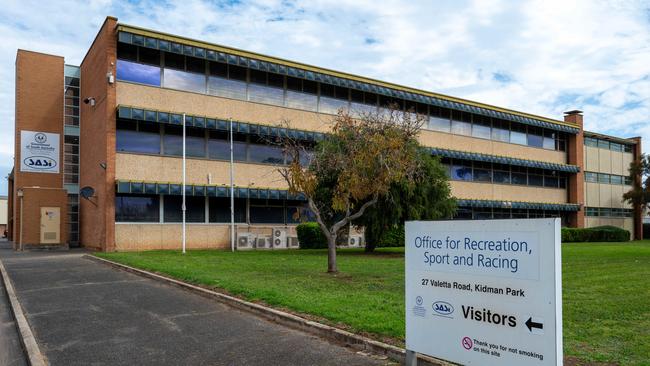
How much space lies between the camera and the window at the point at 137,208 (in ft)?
93.0

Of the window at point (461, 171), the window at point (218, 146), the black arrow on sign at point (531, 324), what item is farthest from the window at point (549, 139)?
the black arrow on sign at point (531, 324)

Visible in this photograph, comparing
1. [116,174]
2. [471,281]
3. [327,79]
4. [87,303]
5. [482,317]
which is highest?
[327,79]

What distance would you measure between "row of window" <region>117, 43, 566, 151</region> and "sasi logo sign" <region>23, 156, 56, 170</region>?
473 inches

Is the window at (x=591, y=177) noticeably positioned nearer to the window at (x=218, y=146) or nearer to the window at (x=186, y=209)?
the window at (x=218, y=146)

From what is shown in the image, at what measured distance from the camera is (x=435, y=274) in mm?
5551

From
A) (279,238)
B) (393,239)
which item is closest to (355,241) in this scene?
(393,239)

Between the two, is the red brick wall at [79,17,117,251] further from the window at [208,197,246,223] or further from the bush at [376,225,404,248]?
the bush at [376,225,404,248]

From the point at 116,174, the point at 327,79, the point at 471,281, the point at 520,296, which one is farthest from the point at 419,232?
the point at 327,79

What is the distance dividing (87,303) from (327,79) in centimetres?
2596

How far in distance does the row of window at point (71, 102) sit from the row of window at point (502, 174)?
Answer: 2710 centimetres

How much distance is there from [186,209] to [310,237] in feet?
24.2

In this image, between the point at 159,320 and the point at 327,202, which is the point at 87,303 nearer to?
the point at 159,320

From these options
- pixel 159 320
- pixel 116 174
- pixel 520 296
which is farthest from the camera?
pixel 116 174

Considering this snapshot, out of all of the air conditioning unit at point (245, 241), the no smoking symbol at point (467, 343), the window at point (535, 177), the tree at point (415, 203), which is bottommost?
the air conditioning unit at point (245, 241)
